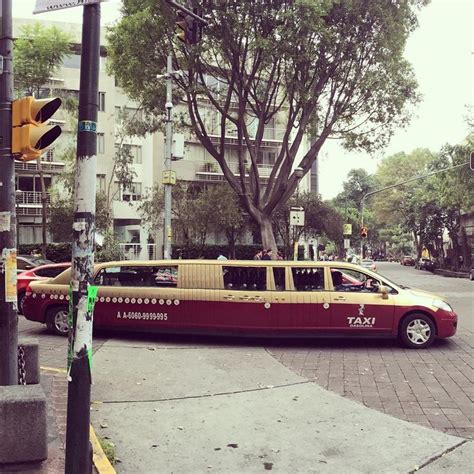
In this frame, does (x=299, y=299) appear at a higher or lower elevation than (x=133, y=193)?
lower

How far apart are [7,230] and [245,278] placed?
5.20 meters

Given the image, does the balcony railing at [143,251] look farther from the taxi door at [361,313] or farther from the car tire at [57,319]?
the taxi door at [361,313]

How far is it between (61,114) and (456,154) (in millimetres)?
23699

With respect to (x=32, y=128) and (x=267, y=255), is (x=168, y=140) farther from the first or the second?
(x=32, y=128)

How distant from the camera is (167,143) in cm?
1930

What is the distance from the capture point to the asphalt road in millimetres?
6008

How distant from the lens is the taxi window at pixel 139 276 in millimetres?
9984

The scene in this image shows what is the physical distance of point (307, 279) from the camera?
9.77 m

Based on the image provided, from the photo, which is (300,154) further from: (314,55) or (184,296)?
(184,296)

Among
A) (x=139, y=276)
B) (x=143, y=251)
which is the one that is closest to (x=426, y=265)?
(x=143, y=251)

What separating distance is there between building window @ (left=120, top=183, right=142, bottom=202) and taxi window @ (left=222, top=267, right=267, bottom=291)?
2717 cm

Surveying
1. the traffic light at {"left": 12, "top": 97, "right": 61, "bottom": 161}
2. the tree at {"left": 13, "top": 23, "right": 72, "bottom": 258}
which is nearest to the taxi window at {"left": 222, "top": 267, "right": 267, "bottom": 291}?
the traffic light at {"left": 12, "top": 97, "right": 61, "bottom": 161}

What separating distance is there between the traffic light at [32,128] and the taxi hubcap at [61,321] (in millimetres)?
5874

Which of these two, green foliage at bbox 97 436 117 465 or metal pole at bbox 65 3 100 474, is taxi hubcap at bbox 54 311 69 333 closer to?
green foliage at bbox 97 436 117 465
